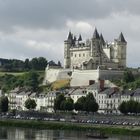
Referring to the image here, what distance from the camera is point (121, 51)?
135375mm

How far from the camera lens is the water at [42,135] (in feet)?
224

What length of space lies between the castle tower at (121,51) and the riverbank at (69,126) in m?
50.3

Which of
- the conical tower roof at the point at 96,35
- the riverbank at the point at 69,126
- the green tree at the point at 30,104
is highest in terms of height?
the conical tower roof at the point at 96,35

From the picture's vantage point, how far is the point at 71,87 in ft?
403

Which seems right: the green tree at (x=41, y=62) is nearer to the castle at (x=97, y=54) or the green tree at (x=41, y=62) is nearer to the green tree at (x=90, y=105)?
the castle at (x=97, y=54)

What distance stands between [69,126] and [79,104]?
1607 cm

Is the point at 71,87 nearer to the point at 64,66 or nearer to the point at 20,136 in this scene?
the point at 64,66

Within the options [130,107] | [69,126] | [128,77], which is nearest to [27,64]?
[128,77]

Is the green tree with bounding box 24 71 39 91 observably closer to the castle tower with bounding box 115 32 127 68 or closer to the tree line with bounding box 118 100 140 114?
the castle tower with bounding box 115 32 127 68

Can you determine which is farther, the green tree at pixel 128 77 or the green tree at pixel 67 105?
the green tree at pixel 128 77

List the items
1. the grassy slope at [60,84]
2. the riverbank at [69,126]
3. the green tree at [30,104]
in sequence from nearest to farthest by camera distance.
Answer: the riverbank at [69,126], the green tree at [30,104], the grassy slope at [60,84]

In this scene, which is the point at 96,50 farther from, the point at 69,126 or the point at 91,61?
the point at 69,126

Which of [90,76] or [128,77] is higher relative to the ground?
[90,76]

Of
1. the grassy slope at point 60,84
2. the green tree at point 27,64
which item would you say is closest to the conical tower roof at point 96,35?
the grassy slope at point 60,84
